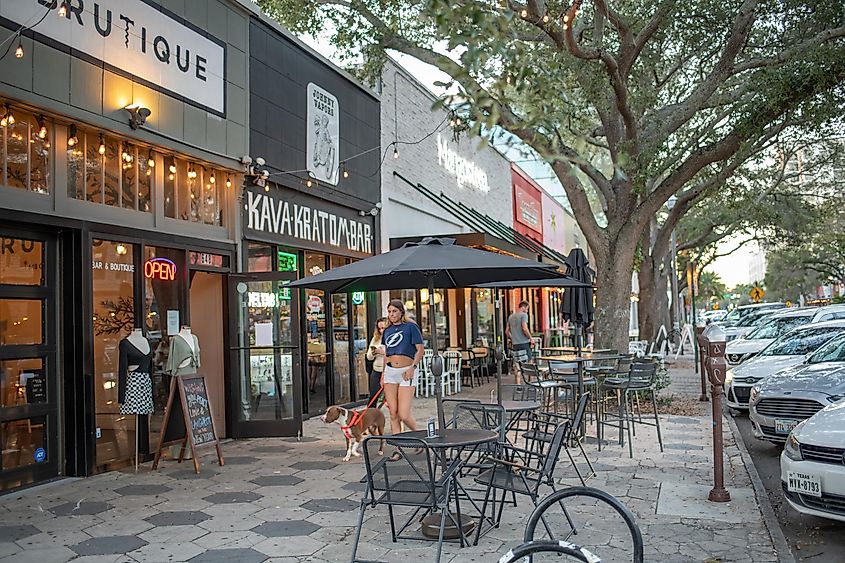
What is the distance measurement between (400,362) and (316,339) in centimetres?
454

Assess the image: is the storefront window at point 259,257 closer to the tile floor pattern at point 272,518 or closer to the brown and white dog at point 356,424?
the brown and white dog at point 356,424

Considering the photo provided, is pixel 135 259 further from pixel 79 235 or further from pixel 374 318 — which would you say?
pixel 374 318

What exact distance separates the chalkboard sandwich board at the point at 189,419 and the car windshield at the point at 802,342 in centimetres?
918

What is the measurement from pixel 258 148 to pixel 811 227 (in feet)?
85.5

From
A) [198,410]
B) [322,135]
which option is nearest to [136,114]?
[198,410]

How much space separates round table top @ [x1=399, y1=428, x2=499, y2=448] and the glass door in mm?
4546

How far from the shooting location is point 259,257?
1154 centimetres

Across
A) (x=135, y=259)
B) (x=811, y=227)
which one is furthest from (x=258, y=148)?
(x=811, y=227)

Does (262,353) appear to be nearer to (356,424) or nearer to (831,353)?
(356,424)

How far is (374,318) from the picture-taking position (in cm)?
1526

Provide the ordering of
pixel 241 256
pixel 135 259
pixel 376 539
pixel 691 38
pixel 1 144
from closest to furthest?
pixel 376 539 → pixel 1 144 → pixel 135 259 → pixel 241 256 → pixel 691 38

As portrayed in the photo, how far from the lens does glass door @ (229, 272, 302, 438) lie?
10.5 metres

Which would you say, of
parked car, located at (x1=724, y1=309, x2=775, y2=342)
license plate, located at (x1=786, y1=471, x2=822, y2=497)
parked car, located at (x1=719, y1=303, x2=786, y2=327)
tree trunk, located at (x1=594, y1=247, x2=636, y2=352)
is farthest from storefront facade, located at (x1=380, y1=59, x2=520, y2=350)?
parked car, located at (x1=719, y1=303, x2=786, y2=327)

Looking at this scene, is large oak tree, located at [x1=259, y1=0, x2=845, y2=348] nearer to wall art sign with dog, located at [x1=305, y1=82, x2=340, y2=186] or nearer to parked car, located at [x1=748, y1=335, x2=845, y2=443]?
wall art sign with dog, located at [x1=305, y1=82, x2=340, y2=186]
